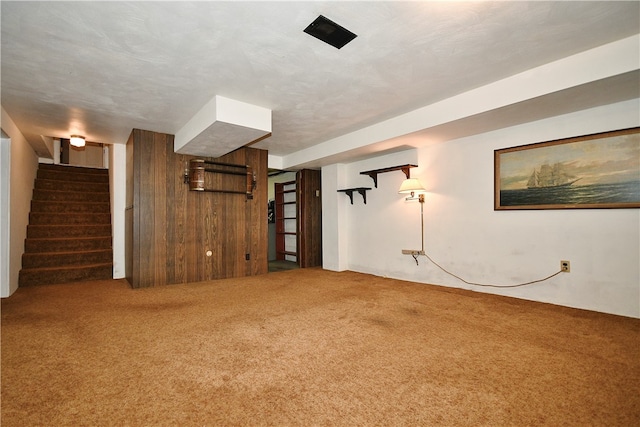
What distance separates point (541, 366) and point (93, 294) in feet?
16.0

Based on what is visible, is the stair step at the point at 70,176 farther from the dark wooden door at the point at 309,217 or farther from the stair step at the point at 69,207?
the dark wooden door at the point at 309,217

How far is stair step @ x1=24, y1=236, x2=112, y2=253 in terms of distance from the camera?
4602 millimetres

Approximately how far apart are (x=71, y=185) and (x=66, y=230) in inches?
56.9

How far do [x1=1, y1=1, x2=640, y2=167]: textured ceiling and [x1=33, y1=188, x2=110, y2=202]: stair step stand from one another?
98.5 inches

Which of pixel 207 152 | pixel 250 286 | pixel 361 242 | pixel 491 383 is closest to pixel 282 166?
pixel 207 152

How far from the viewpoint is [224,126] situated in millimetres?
3340

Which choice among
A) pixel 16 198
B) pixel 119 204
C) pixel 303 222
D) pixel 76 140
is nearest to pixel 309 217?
pixel 303 222

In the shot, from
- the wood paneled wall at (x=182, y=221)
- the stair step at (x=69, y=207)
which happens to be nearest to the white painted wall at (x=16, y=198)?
the stair step at (x=69, y=207)

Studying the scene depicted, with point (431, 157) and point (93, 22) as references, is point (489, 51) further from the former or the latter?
point (93, 22)

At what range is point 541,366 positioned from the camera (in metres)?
1.86

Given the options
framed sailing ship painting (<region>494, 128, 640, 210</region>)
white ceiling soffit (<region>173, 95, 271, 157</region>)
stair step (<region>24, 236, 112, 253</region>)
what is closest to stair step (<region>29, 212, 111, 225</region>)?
stair step (<region>24, 236, 112, 253</region>)

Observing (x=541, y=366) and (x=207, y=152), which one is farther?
(x=207, y=152)

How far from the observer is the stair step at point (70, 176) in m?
5.90

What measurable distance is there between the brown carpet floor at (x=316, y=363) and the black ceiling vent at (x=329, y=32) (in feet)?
7.83
